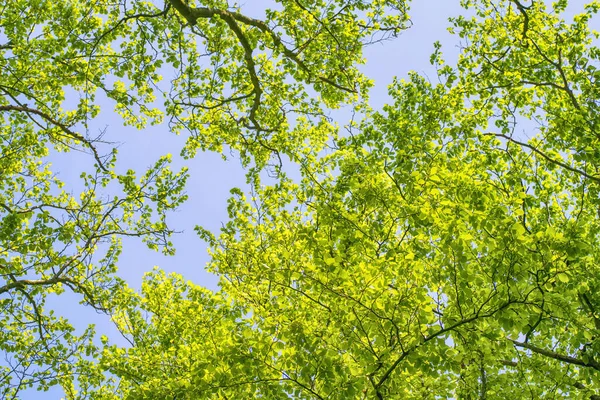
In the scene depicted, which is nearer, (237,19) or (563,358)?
(563,358)

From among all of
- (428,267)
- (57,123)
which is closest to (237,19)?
(57,123)

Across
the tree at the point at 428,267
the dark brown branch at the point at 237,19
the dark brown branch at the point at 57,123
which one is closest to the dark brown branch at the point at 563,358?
the tree at the point at 428,267

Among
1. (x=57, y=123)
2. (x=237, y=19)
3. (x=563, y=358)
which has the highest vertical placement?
(x=237, y=19)

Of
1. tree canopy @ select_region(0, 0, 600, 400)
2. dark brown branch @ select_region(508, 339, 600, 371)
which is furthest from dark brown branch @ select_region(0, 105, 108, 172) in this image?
dark brown branch @ select_region(508, 339, 600, 371)

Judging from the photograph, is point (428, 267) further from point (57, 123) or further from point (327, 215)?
point (57, 123)

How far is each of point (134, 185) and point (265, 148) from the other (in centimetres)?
360

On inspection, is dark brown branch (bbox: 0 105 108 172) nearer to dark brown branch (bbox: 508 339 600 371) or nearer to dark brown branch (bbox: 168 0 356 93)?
dark brown branch (bbox: 168 0 356 93)

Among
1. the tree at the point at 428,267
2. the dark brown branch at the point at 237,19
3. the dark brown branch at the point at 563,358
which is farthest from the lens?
the dark brown branch at the point at 237,19

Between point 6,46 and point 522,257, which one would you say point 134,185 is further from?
point 522,257

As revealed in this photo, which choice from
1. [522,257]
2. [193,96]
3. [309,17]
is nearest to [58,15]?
[193,96]

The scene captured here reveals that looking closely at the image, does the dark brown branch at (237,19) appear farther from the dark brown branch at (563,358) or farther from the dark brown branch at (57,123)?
the dark brown branch at (563,358)

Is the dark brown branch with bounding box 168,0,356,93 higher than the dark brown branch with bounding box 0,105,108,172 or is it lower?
higher

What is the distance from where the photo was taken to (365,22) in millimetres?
11195

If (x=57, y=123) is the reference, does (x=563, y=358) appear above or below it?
below
